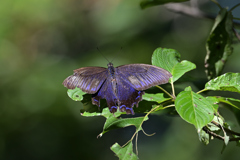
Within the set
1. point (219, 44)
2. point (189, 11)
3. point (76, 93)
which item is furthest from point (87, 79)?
point (189, 11)

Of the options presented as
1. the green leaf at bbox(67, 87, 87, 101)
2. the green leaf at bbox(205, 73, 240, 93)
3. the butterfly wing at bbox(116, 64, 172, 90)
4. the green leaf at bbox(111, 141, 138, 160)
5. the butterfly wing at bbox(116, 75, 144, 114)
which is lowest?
the green leaf at bbox(111, 141, 138, 160)

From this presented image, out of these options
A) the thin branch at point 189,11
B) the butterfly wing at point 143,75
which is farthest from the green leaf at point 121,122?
the thin branch at point 189,11

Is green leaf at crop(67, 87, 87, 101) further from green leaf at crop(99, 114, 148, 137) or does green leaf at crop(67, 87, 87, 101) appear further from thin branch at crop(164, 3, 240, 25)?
thin branch at crop(164, 3, 240, 25)

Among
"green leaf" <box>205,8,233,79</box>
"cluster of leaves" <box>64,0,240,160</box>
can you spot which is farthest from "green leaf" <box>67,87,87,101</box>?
"green leaf" <box>205,8,233,79</box>

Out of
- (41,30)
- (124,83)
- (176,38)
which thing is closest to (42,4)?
(41,30)

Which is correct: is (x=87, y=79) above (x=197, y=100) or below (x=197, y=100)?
above

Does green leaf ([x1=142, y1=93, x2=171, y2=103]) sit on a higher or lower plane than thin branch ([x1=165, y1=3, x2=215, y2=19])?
lower

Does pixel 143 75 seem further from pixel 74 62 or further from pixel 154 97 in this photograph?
pixel 74 62
